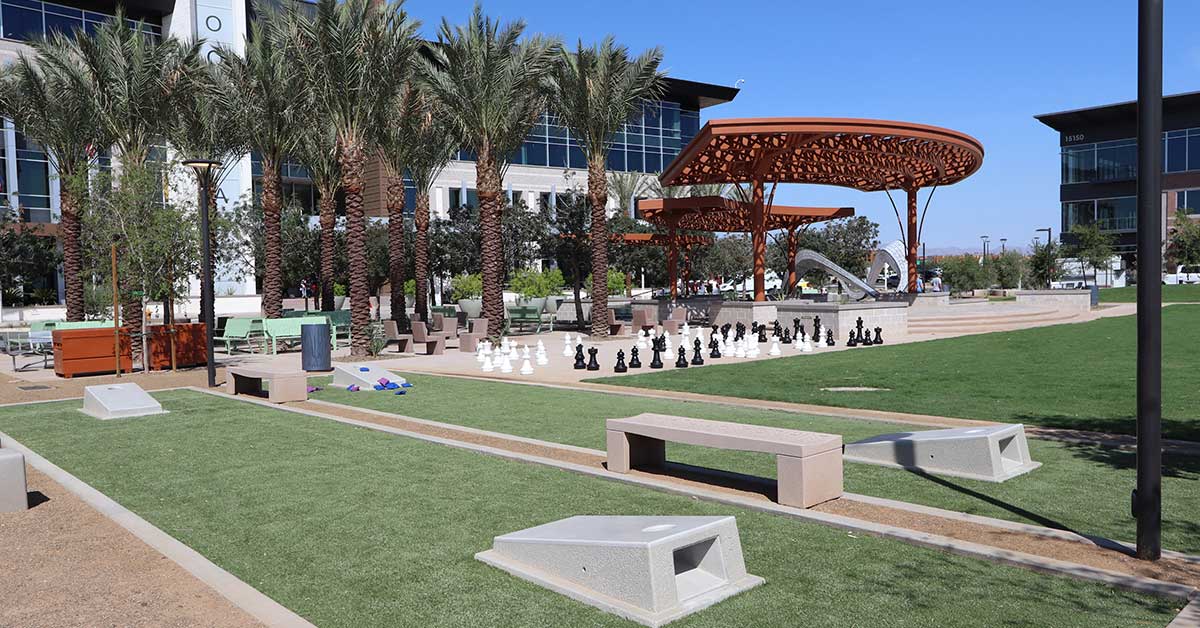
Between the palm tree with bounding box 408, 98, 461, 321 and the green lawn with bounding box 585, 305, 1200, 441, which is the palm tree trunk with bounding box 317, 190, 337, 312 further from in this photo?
the green lawn with bounding box 585, 305, 1200, 441

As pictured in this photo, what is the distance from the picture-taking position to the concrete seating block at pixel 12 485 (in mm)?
7332

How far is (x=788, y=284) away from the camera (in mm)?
41875

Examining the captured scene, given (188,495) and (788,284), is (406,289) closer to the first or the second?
(788,284)

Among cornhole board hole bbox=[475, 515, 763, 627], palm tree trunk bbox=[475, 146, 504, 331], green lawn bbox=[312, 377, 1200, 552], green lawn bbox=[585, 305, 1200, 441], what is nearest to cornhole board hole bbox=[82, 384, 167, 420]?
green lawn bbox=[312, 377, 1200, 552]

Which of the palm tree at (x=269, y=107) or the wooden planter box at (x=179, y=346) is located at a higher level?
the palm tree at (x=269, y=107)

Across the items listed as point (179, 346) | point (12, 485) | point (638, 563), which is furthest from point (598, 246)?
point (638, 563)

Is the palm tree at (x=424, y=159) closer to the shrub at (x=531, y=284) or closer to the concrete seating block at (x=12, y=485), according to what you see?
the shrub at (x=531, y=284)

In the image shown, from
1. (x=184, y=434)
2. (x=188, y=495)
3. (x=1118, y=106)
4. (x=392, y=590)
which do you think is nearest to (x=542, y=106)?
(x=184, y=434)

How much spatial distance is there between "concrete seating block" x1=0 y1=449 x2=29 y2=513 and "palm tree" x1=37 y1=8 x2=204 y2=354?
14214mm

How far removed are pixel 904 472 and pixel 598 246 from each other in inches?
800

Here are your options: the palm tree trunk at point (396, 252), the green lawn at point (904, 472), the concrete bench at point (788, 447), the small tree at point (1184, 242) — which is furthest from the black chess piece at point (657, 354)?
the small tree at point (1184, 242)

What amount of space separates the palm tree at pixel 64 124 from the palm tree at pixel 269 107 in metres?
4.41

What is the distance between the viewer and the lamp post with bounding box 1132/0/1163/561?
16.8 ft

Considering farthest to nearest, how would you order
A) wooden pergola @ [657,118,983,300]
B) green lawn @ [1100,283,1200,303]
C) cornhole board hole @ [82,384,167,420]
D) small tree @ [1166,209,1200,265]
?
small tree @ [1166,209,1200,265], green lawn @ [1100,283,1200,303], wooden pergola @ [657,118,983,300], cornhole board hole @ [82,384,167,420]
